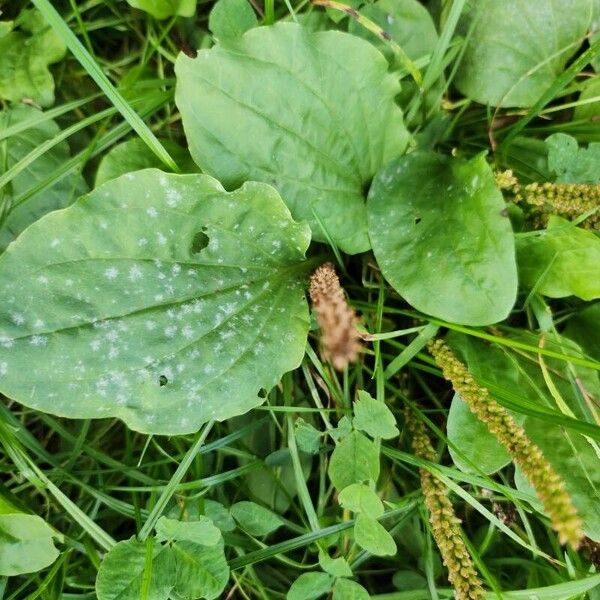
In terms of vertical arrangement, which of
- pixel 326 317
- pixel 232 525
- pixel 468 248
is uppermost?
pixel 326 317

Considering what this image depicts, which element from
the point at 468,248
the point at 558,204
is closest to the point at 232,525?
the point at 468,248

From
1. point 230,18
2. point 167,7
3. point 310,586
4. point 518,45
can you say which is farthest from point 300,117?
point 310,586

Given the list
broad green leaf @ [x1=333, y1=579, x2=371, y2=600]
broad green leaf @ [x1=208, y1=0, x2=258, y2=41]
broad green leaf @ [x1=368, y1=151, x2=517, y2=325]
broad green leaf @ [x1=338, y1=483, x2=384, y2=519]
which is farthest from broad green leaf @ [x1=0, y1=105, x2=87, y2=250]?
broad green leaf @ [x1=333, y1=579, x2=371, y2=600]

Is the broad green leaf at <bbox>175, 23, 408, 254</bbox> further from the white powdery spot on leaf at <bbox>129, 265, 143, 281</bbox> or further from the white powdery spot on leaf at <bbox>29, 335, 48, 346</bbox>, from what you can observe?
the white powdery spot on leaf at <bbox>29, 335, 48, 346</bbox>

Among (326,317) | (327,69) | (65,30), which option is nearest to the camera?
(326,317)

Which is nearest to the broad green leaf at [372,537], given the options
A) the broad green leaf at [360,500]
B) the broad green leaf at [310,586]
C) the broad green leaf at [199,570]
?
the broad green leaf at [360,500]

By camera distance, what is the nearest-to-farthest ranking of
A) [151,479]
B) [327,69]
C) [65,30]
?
[65,30] → [327,69] → [151,479]

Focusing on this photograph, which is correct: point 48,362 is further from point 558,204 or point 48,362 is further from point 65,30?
point 558,204
